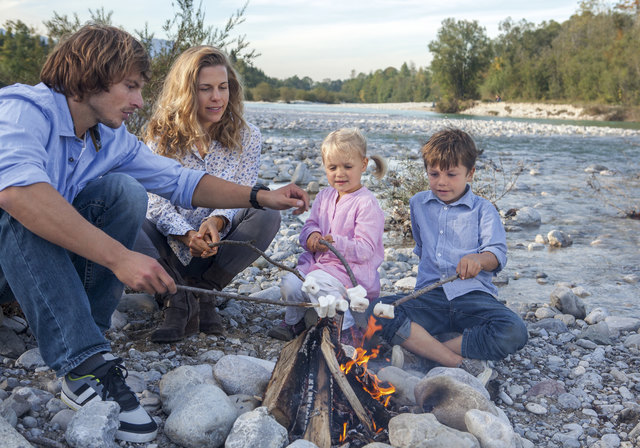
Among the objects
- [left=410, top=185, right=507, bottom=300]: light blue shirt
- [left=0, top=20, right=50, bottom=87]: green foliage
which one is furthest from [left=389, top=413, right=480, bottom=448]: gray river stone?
[left=0, top=20, right=50, bottom=87]: green foliage

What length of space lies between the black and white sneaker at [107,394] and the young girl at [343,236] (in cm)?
116

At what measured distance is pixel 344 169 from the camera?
326cm

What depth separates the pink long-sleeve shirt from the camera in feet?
10.3

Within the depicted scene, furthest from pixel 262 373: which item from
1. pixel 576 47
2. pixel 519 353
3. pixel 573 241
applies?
pixel 576 47

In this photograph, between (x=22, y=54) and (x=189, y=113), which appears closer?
(x=189, y=113)

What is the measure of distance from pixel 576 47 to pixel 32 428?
50.9 meters

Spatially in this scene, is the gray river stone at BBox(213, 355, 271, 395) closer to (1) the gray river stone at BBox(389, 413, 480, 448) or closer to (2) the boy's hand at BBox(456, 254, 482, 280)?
(1) the gray river stone at BBox(389, 413, 480, 448)

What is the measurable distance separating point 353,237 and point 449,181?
615 millimetres

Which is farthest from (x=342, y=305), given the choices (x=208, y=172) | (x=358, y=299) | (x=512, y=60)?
(x=512, y=60)

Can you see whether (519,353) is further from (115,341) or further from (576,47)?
(576,47)

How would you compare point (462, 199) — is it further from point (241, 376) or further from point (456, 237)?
point (241, 376)

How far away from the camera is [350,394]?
6.96 ft

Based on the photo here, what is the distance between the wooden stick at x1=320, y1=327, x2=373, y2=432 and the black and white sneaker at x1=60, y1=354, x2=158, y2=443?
2.19 ft

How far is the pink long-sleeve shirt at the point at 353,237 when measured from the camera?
3133 millimetres
